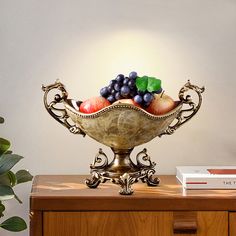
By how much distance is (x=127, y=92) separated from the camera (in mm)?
1630

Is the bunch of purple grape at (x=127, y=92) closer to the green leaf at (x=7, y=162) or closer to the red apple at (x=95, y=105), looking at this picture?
the red apple at (x=95, y=105)

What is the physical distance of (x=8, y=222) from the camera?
1.76 meters

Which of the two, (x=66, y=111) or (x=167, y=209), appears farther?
(x=66, y=111)

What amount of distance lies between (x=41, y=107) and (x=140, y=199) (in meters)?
0.62

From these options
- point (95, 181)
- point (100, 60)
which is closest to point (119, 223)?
point (95, 181)

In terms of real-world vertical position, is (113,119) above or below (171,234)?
above

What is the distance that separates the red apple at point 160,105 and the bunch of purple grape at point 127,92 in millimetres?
23

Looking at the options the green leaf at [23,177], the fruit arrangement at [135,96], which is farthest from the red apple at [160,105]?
the green leaf at [23,177]

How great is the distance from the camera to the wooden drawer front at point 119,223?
1.57 metres

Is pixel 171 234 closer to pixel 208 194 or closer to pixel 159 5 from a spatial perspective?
pixel 208 194

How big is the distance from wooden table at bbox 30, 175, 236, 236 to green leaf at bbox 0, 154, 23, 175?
11 cm

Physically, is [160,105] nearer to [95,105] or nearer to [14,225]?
[95,105]

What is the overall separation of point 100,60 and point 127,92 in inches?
16.2

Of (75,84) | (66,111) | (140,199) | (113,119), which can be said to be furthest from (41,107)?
(140,199)
